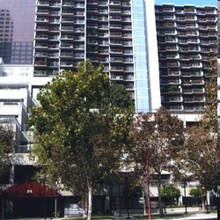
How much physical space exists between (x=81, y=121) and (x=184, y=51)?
29722mm

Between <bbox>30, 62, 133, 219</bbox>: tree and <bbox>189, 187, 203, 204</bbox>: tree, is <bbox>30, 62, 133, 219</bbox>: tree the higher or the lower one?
the higher one

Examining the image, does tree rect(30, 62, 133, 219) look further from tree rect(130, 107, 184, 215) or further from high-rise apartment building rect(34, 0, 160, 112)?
high-rise apartment building rect(34, 0, 160, 112)

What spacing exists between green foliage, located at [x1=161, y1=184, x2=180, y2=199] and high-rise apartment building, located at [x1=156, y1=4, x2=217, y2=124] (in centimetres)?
1858

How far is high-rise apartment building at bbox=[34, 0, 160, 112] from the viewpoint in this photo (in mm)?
37125

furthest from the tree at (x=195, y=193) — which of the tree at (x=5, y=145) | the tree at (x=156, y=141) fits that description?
the tree at (x=5, y=145)

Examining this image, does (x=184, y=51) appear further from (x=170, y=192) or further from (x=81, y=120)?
(x=81, y=120)

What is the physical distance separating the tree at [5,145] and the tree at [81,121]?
4469 mm

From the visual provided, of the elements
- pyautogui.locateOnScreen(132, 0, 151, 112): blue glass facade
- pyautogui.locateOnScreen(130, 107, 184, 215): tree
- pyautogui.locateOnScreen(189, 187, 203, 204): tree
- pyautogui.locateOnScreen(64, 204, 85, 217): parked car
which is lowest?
pyautogui.locateOnScreen(64, 204, 85, 217): parked car

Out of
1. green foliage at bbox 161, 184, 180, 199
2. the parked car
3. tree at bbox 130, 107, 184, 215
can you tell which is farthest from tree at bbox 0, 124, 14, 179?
green foliage at bbox 161, 184, 180, 199

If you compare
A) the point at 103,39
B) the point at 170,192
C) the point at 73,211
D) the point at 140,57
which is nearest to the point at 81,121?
the point at 73,211

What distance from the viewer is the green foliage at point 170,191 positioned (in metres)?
17.3

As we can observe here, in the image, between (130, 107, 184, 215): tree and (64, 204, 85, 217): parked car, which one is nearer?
(130, 107, 184, 215): tree

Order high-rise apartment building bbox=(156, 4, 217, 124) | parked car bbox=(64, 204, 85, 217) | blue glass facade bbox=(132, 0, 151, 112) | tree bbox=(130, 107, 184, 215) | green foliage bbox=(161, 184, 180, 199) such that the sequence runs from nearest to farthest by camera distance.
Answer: tree bbox=(130, 107, 184, 215), parked car bbox=(64, 204, 85, 217), green foliage bbox=(161, 184, 180, 199), blue glass facade bbox=(132, 0, 151, 112), high-rise apartment building bbox=(156, 4, 217, 124)

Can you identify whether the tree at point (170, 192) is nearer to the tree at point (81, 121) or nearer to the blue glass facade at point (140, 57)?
the tree at point (81, 121)
